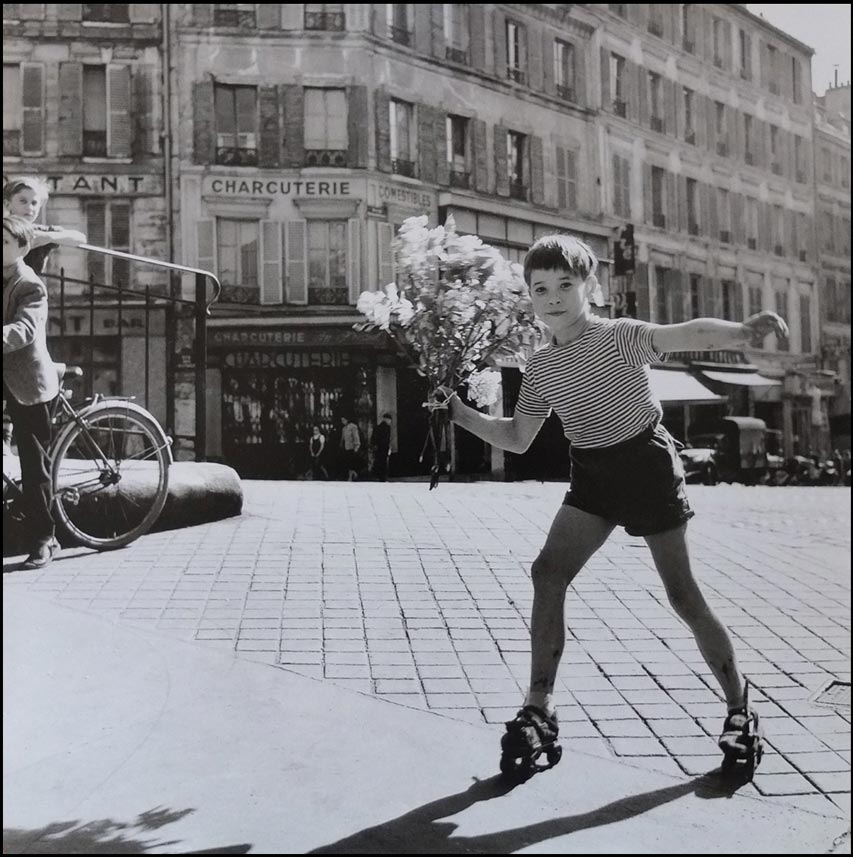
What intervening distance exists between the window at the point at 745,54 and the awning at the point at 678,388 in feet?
3.30

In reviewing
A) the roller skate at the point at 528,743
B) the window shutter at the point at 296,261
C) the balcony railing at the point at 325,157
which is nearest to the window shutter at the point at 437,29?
the balcony railing at the point at 325,157

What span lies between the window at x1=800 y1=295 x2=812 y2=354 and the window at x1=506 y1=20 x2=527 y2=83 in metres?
0.95

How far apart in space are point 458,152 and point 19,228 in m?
1.06

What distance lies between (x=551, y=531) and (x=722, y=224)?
1061 millimetres

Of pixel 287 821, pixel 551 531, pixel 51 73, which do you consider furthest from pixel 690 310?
pixel 51 73

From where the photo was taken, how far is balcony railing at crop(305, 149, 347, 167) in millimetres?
2135

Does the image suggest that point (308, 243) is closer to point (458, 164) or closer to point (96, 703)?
point (458, 164)

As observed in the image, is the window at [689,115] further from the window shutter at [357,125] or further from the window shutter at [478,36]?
the window shutter at [357,125]

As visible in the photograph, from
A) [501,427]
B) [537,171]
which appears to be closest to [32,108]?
[537,171]

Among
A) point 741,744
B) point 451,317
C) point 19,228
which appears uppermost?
point 19,228

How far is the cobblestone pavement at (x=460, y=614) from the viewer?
6.80 feet

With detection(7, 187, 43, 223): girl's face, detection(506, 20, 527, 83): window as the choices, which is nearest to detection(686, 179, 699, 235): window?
detection(506, 20, 527, 83): window

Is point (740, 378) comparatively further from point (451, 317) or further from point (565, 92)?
point (565, 92)

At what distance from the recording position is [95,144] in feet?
6.97
